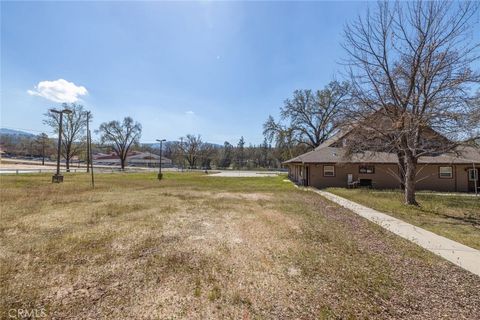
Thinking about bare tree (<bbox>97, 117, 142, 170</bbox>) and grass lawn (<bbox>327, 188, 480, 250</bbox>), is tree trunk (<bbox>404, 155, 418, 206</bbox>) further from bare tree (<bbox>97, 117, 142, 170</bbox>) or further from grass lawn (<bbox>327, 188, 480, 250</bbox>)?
bare tree (<bbox>97, 117, 142, 170</bbox>)

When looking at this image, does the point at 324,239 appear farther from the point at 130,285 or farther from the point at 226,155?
the point at 226,155

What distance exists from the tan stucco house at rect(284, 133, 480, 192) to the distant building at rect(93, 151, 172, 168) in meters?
73.6

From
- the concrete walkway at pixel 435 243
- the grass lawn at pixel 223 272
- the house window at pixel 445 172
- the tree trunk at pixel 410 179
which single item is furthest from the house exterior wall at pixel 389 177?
the grass lawn at pixel 223 272

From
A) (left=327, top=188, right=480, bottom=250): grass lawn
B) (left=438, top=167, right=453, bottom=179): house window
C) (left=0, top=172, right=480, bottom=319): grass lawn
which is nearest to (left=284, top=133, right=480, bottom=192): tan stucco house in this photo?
(left=438, top=167, right=453, bottom=179): house window

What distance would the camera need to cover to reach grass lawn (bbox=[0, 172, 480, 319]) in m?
3.36

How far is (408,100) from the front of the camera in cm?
1173

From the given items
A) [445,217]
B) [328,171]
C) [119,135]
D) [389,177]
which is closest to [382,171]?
[389,177]

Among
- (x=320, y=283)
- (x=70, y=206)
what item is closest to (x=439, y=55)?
(x=320, y=283)

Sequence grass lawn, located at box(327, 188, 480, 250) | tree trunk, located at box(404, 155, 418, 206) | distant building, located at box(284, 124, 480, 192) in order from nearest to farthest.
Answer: grass lawn, located at box(327, 188, 480, 250), tree trunk, located at box(404, 155, 418, 206), distant building, located at box(284, 124, 480, 192)

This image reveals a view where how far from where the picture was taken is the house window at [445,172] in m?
20.1

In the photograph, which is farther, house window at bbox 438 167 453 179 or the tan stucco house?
house window at bbox 438 167 453 179

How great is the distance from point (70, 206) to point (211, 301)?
1028 cm

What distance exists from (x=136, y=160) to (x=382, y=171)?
8854 centimetres

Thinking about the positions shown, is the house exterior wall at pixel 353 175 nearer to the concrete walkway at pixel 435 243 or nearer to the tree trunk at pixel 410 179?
the tree trunk at pixel 410 179
